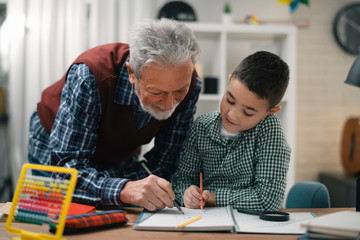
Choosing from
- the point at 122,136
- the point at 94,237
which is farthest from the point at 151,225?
the point at 122,136

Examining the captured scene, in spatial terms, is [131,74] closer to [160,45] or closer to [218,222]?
[160,45]

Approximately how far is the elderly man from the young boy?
Result: 0.14 metres

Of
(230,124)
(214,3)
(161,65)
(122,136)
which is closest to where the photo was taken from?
(161,65)

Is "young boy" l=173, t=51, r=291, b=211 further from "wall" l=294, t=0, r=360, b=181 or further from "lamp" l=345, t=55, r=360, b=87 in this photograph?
"wall" l=294, t=0, r=360, b=181

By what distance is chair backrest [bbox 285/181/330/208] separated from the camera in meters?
1.40

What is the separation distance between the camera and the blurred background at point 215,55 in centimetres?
279

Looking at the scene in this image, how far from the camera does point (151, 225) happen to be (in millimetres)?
975

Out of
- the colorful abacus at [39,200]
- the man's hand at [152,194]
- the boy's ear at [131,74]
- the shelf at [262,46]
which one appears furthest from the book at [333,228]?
the shelf at [262,46]

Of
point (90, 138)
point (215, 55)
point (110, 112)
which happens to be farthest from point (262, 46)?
point (90, 138)

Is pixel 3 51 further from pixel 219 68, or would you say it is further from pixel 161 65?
pixel 161 65

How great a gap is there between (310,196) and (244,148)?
325mm

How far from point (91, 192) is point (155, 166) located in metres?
0.43

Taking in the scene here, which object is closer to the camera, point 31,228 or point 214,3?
point 31,228

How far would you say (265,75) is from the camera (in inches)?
48.9
